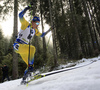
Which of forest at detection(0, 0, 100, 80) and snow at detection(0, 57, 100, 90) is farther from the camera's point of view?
forest at detection(0, 0, 100, 80)

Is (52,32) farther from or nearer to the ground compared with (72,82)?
farther from the ground

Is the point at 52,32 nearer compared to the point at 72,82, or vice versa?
the point at 72,82

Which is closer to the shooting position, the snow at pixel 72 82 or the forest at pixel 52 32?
the snow at pixel 72 82

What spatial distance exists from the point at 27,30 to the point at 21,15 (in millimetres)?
464

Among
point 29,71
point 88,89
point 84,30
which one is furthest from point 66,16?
point 88,89

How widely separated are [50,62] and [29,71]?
6.59 meters

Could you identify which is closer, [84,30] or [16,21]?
[16,21]

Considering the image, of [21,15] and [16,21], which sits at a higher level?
[16,21]

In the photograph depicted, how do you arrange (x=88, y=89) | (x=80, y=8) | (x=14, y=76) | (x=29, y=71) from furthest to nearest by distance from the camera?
1. (x=80, y=8)
2. (x=14, y=76)
3. (x=29, y=71)
4. (x=88, y=89)

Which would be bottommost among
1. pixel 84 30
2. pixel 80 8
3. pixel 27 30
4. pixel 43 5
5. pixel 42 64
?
pixel 42 64

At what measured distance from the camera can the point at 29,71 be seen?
2.29m

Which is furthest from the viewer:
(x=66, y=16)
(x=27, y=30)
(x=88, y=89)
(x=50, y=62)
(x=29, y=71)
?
(x=66, y=16)

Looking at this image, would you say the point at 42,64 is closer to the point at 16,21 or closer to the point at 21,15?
the point at 16,21

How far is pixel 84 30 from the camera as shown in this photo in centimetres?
1459
